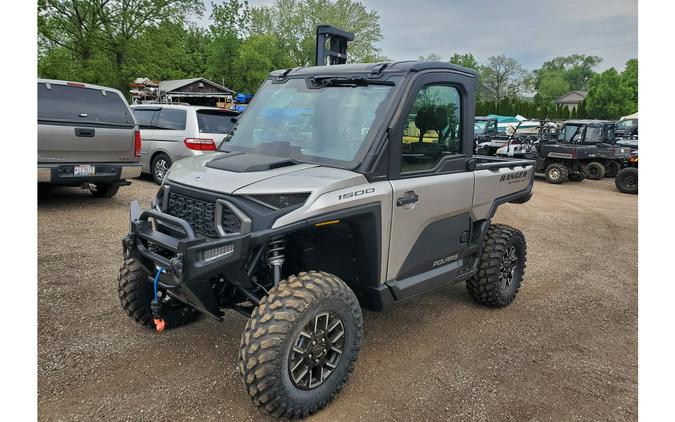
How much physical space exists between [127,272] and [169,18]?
3412cm

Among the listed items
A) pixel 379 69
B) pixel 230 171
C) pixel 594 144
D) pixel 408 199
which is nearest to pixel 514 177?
A: pixel 408 199

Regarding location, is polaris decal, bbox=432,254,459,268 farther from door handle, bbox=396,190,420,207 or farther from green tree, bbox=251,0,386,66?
green tree, bbox=251,0,386,66

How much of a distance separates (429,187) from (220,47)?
47.6 metres

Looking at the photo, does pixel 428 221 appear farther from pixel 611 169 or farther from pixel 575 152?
pixel 611 169

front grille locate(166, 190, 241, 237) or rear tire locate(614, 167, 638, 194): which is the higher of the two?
rear tire locate(614, 167, 638, 194)

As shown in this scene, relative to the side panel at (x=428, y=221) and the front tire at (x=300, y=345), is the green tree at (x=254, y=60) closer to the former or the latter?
the side panel at (x=428, y=221)

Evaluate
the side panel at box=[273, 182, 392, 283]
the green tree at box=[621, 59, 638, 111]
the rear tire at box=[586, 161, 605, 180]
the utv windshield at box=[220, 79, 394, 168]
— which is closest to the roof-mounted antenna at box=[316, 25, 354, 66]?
the utv windshield at box=[220, 79, 394, 168]

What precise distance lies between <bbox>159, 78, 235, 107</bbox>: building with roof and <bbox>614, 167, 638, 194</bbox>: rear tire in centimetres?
2437

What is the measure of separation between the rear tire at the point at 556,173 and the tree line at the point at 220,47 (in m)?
7.20

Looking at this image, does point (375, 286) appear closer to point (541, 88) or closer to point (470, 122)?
point (470, 122)

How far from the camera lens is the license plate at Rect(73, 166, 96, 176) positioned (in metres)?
7.32

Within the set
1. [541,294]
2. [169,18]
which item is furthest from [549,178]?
[169,18]

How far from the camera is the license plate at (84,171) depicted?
288 inches

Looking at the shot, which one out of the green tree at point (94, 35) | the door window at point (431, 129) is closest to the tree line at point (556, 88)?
the door window at point (431, 129)
